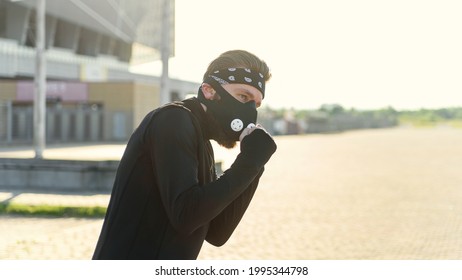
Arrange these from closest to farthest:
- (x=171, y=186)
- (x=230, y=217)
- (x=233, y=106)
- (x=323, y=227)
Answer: (x=171, y=186), (x=233, y=106), (x=230, y=217), (x=323, y=227)

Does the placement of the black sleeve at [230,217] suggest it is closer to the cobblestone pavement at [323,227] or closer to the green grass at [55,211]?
the cobblestone pavement at [323,227]

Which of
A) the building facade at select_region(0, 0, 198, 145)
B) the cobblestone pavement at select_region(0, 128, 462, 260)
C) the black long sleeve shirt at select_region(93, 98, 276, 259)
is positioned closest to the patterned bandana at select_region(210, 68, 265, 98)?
the black long sleeve shirt at select_region(93, 98, 276, 259)

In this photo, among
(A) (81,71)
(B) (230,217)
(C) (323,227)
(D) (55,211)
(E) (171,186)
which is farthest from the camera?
(A) (81,71)

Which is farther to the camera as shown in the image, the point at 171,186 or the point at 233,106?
the point at 233,106

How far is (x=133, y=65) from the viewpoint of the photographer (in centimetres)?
6838

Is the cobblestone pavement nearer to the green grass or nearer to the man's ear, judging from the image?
the green grass

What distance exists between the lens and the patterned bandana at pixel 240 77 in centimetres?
215

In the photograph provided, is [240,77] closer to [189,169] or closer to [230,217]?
[189,169]

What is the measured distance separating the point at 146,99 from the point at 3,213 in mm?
28683

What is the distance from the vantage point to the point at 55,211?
10.3m

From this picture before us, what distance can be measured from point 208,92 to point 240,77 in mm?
131

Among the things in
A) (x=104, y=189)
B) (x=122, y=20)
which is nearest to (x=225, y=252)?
(x=104, y=189)

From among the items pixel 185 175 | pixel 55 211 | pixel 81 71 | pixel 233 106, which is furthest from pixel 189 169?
pixel 81 71

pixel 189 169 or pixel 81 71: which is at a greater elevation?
pixel 189 169
